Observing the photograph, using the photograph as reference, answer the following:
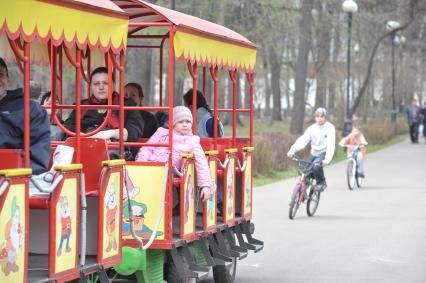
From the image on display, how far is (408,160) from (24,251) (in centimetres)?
2956

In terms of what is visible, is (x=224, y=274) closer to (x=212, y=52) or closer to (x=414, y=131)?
(x=212, y=52)

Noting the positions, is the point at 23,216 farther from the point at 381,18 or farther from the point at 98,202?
the point at 381,18

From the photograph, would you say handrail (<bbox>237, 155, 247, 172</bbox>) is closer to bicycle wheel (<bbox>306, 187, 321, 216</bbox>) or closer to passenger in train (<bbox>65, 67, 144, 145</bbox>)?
passenger in train (<bbox>65, 67, 144, 145</bbox>)

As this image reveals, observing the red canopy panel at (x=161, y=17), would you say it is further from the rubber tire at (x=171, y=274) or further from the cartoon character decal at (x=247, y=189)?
the rubber tire at (x=171, y=274)

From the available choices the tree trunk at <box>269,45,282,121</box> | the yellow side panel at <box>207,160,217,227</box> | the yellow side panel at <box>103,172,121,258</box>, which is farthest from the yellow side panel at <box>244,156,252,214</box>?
the tree trunk at <box>269,45,282,121</box>

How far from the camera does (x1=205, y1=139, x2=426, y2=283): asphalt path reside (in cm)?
1193

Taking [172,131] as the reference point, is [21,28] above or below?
above

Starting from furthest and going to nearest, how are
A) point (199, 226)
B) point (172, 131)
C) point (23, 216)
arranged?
point (199, 226) → point (172, 131) → point (23, 216)

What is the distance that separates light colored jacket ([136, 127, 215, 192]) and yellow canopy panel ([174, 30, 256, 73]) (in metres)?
0.63

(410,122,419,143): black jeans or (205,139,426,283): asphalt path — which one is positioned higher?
(410,122,419,143): black jeans

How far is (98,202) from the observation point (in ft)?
24.5

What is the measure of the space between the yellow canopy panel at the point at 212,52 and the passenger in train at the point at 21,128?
8.00 ft

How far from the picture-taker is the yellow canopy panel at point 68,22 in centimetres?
616

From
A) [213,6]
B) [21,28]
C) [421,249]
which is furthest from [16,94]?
[213,6]
